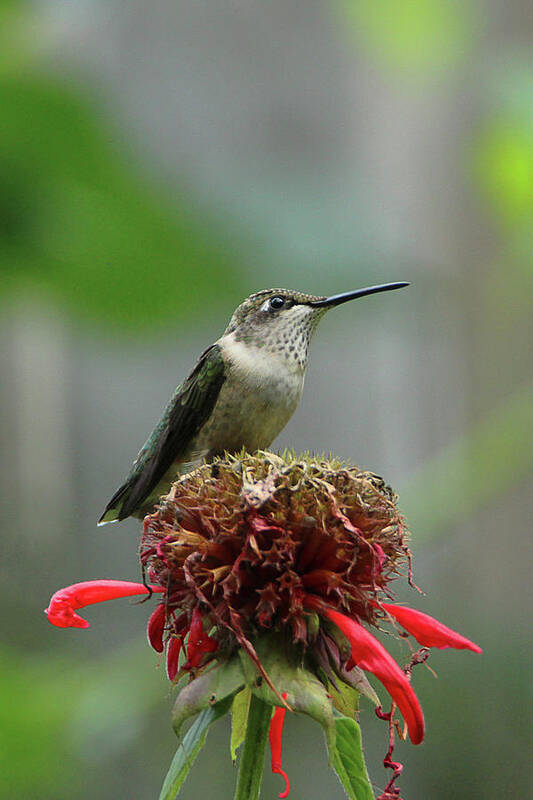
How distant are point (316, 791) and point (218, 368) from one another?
2.19m

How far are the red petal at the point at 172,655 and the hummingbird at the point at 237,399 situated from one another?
31cm

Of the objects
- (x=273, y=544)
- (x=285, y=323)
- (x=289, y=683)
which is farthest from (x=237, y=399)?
(x=289, y=683)

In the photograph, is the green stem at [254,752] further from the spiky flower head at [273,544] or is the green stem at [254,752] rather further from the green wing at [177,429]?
the green wing at [177,429]

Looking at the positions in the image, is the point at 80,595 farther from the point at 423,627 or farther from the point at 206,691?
the point at 423,627

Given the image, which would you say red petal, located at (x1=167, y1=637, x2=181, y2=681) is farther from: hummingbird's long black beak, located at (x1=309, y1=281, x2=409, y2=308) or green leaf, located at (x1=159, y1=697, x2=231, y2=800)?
Answer: hummingbird's long black beak, located at (x1=309, y1=281, x2=409, y2=308)

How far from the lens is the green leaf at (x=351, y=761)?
839 mm

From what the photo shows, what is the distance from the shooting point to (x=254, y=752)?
0.86 metres

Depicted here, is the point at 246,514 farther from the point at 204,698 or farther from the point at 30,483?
the point at 30,483

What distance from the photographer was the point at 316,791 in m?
3.06

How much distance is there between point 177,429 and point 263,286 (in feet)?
3.68

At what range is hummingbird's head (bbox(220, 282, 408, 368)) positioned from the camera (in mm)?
1398

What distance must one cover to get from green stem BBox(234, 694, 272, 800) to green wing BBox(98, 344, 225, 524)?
47cm

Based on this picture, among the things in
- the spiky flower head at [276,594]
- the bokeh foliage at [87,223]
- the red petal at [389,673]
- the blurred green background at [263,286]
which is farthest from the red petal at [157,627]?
the bokeh foliage at [87,223]

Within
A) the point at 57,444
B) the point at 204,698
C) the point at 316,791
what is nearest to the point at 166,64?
the point at 57,444
